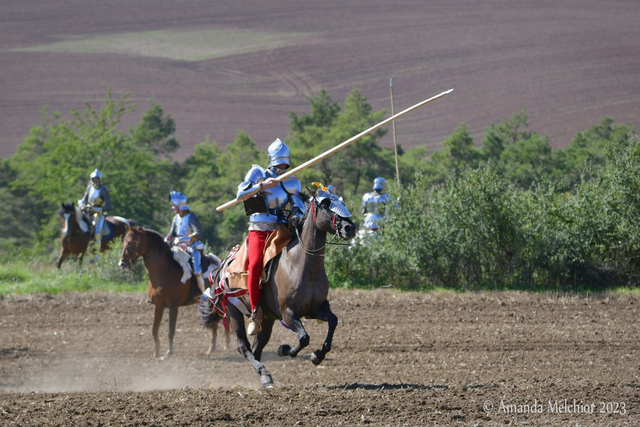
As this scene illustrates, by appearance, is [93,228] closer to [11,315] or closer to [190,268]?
[11,315]

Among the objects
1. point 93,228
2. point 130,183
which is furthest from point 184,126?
point 93,228

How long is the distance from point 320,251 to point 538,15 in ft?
172

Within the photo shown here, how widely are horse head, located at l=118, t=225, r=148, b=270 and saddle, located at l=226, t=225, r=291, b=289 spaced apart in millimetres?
3941

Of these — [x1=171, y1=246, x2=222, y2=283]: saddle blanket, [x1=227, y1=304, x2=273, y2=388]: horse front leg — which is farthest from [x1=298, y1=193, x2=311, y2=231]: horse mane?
[x1=171, y1=246, x2=222, y2=283]: saddle blanket

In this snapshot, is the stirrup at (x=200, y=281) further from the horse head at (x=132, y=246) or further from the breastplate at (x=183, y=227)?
the horse head at (x=132, y=246)

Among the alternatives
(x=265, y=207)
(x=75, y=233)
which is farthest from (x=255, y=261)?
(x=75, y=233)

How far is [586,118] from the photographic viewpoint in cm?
4334

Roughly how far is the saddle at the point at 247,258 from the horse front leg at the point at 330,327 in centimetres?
87

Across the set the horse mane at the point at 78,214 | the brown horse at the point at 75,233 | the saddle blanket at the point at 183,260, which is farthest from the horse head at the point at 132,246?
the horse mane at the point at 78,214

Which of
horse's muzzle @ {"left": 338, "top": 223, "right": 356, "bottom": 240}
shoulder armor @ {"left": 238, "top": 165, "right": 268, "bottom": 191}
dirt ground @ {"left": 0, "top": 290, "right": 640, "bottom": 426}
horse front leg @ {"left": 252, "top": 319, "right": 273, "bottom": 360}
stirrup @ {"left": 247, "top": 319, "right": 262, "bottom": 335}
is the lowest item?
dirt ground @ {"left": 0, "top": 290, "right": 640, "bottom": 426}

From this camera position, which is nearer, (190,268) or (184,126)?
(190,268)

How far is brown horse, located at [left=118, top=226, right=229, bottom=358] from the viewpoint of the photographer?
38.9 feet

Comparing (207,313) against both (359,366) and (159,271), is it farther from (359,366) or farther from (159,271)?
(159,271)

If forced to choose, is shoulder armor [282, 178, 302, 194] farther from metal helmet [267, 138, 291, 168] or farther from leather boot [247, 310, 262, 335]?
leather boot [247, 310, 262, 335]
